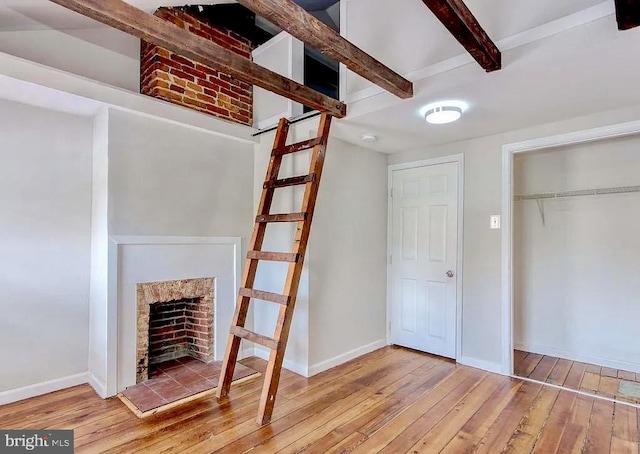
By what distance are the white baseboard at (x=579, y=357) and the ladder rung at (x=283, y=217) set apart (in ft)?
10.2

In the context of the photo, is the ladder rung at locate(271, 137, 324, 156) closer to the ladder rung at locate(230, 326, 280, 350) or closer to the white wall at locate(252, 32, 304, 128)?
the white wall at locate(252, 32, 304, 128)

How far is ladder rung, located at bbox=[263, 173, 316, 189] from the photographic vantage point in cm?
279

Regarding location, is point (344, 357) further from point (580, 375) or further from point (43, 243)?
point (43, 243)

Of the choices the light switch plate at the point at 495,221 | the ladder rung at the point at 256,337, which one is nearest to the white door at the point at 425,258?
the light switch plate at the point at 495,221

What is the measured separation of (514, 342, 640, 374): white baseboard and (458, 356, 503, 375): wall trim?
0.95m

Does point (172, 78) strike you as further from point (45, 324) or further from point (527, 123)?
point (527, 123)

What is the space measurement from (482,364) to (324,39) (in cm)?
316

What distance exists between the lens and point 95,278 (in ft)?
9.67

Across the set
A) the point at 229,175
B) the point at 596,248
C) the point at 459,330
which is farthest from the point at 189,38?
the point at 596,248

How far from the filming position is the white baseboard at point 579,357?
11.1ft

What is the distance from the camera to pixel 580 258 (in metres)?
3.69

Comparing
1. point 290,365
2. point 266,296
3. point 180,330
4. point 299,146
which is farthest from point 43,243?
point 290,365

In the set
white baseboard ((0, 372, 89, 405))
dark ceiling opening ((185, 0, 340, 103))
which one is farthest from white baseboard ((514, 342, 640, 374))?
white baseboard ((0, 372, 89, 405))

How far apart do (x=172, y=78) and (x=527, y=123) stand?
A: 3.16 meters
